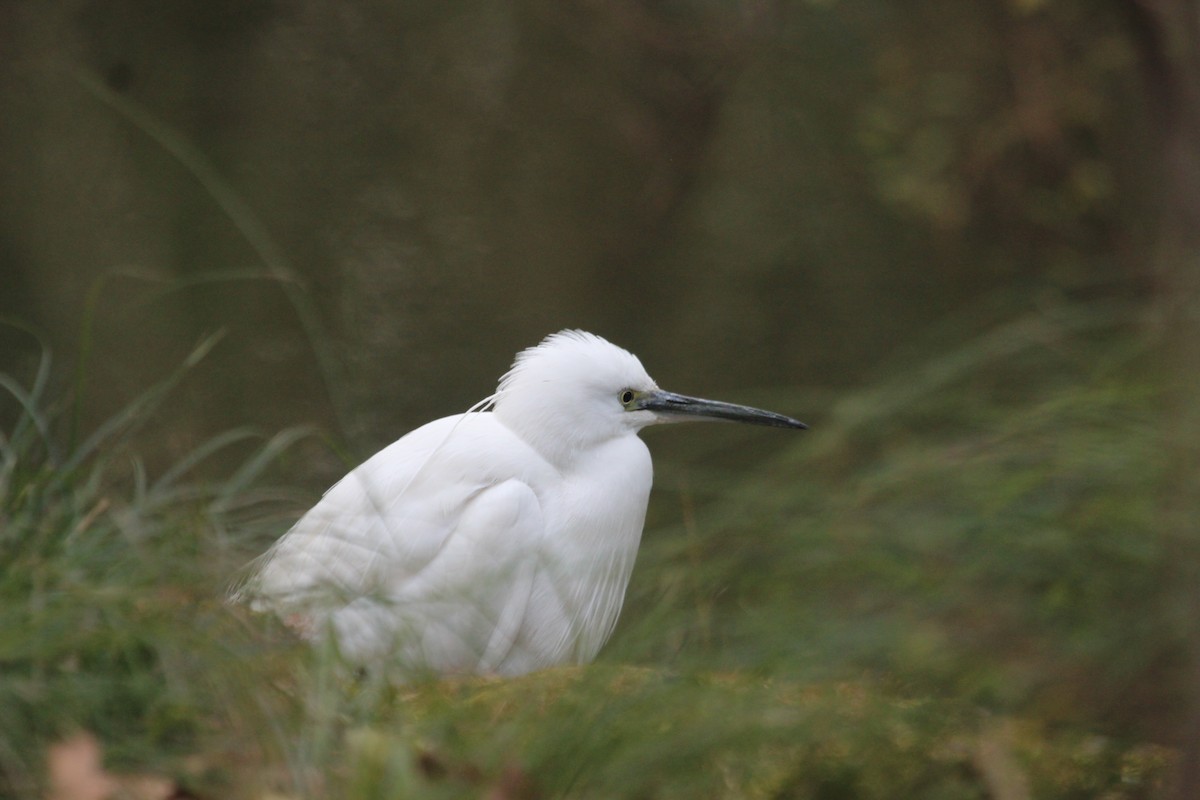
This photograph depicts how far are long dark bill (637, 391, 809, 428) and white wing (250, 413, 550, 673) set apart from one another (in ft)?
1.01

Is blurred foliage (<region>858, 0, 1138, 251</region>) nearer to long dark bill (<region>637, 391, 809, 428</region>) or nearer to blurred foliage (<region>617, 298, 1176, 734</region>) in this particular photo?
long dark bill (<region>637, 391, 809, 428</region>)

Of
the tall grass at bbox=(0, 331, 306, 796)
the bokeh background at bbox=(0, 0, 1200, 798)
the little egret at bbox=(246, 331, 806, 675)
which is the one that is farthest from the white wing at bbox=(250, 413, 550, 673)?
the bokeh background at bbox=(0, 0, 1200, 798)

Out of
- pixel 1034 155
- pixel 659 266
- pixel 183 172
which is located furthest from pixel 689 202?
pixel 183 172

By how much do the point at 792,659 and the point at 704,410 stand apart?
5.19 feet

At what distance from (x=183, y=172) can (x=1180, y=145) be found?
517 centimetres

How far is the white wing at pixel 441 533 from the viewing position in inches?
87.6

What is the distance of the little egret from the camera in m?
2.34

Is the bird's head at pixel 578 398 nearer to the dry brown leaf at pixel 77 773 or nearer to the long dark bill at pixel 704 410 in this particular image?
the long dark bill at pixel 704 410

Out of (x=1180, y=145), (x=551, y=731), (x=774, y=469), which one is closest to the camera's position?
(x=551, y=731)

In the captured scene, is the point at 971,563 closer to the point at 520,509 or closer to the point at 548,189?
the point at 520,509

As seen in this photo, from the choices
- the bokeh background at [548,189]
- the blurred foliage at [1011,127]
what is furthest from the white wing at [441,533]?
the blurred foliage at [1011,127]

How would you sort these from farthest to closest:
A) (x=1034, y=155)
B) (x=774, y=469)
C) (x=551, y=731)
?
(x=1034, y=155)
(x=774, y=469)
(x=551, y=731)

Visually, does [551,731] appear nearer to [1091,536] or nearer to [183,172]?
[1091,536]

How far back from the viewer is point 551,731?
4.82ft
